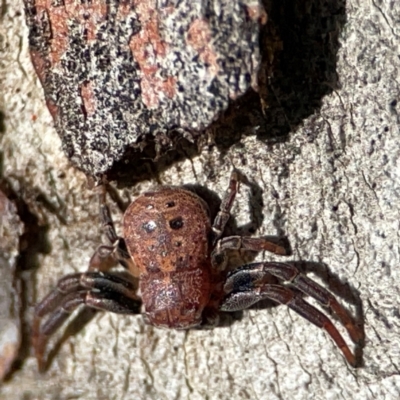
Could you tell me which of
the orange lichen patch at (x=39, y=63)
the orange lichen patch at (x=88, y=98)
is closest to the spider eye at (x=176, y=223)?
the orange lichen patch at (x=88, y=98)

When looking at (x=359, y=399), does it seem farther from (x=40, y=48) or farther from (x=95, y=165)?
(x=40, y=48)

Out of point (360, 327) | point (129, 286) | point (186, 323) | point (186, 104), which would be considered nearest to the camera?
point (186, 104)

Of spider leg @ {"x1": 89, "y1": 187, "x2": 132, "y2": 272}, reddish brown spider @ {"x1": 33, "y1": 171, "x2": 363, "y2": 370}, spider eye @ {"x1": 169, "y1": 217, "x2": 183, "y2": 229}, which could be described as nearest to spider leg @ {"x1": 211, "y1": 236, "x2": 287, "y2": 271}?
reddish brown spider @ {"x1": 33, "y1": 171, "x2": 363, "y2": 370}

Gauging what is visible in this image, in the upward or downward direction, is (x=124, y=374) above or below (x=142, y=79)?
below

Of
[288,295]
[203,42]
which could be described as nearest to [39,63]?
[203,42]

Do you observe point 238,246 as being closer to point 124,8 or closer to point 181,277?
point 181,277

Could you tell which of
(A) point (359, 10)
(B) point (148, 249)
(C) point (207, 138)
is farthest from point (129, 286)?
(A) point (359, 10)
